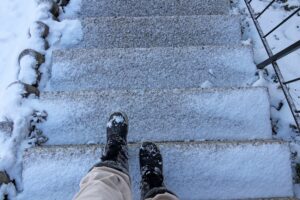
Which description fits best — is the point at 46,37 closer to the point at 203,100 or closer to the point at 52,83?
the point at 52,83

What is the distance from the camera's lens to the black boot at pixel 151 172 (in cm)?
183

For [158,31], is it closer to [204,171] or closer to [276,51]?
[276,51]

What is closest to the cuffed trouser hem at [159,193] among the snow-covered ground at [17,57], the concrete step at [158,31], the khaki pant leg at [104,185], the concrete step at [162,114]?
the khaki pant leg at [104,185]

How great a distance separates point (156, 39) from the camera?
8.50ft

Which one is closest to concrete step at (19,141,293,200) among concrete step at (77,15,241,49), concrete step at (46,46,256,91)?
concrete step at (46,46,256,91)

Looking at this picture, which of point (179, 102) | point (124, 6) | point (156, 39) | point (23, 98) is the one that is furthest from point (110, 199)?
point (124, 6)

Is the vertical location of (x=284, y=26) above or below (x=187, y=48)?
above

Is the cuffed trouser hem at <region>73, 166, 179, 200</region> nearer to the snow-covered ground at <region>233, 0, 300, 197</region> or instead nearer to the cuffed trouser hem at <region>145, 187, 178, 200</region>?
the cuffed trouser hem at <region>145, 187, 178, 200</region>

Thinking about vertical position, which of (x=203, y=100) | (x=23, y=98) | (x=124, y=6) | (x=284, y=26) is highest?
(x=124, y=6)

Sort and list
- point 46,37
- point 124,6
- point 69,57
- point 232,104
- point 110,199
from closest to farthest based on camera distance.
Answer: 1. point 110,199
2. point 232,104
3. point 69,57
4. point 46,37
5. point 124,6

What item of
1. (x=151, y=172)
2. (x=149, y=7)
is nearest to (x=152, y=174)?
(x=151, y=172)

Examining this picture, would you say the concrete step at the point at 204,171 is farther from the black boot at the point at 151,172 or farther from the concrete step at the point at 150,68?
the concrete step at the point at 150,68

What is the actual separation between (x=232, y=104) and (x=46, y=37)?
4.44 ft

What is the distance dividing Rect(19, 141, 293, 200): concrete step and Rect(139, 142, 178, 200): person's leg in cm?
10
